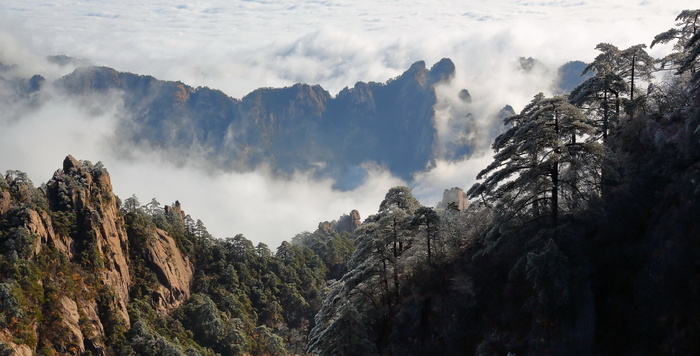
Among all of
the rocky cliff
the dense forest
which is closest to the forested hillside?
the dense forest

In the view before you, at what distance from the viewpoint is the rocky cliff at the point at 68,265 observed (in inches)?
2208

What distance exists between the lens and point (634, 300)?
818 inches

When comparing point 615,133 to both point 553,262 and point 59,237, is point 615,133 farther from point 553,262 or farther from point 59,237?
point 59,237

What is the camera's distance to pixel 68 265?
65750 mm

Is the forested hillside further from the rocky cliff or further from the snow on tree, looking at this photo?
the rocky cliff

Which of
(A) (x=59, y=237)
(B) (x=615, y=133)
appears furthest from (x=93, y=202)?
(B) (x=615, y=133)

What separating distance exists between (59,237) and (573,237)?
64.8 meters

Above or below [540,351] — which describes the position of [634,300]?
above

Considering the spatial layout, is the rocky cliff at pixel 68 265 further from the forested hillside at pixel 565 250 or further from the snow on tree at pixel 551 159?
the snow on tree at pixel 551 159

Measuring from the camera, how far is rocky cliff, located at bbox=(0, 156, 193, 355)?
56094 mm

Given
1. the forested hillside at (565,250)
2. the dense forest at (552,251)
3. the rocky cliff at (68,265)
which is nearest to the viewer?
the forested hillside at (565,250)

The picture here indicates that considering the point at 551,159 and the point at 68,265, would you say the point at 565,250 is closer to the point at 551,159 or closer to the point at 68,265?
the point at 551,159

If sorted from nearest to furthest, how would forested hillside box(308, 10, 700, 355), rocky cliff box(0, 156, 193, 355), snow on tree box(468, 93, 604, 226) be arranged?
forested hillside box(308, 10, 700, 355), snow on tree box(468, 93, 604, 226), rocky cliff box(0, 156, 193, 355)

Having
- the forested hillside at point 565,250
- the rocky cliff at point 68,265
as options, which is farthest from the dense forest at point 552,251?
the rocky cliff at point 68,265
